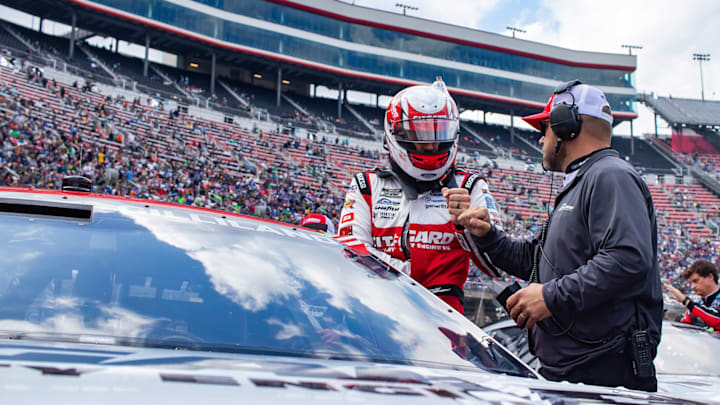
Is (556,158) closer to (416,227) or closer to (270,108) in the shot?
(416,227)

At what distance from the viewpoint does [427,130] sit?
3.01 meters

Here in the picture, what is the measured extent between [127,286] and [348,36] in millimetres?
41346

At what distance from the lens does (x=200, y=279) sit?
1666 millimetres

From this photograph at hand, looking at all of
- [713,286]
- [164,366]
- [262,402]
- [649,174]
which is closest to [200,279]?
[164,366]

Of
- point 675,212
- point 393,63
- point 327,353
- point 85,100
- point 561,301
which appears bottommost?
point 327,353

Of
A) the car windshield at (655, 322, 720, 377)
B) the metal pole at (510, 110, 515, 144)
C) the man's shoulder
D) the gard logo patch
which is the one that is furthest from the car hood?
the metal pole at (510, 110, 515, 144)

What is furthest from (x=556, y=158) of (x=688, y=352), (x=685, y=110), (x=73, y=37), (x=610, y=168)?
(x=685, y=110)

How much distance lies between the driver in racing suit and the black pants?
2.73 feet

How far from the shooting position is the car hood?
90cm

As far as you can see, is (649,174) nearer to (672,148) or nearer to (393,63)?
(672,148)

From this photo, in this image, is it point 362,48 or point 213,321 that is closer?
point 213,321

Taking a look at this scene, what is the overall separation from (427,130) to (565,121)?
0.86 metres

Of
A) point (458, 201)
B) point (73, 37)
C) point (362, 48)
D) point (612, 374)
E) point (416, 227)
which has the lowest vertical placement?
point (612, 374)

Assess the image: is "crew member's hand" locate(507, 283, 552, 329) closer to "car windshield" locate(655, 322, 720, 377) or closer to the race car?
the race car
